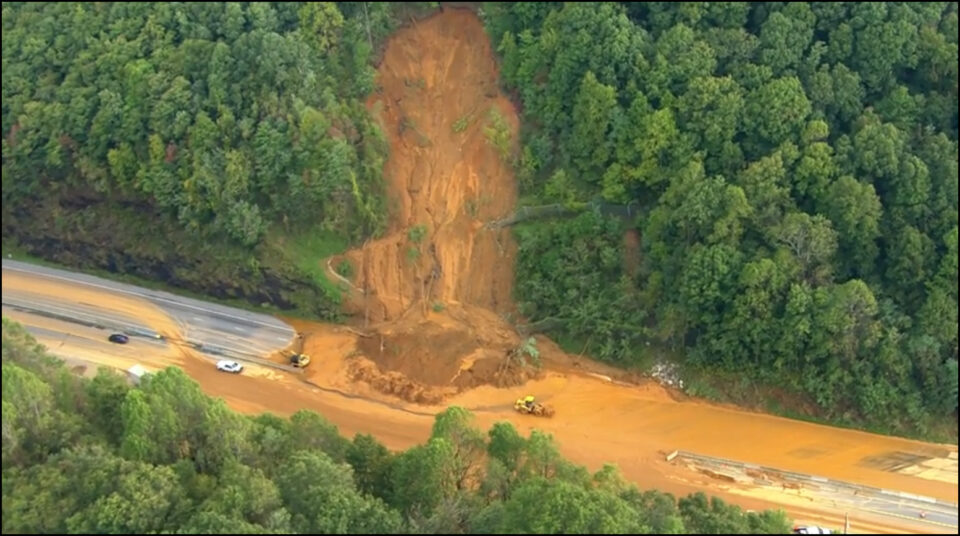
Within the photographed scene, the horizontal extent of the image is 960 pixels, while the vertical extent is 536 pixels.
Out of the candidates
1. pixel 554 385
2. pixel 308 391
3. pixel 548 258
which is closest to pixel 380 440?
pixel 308 391

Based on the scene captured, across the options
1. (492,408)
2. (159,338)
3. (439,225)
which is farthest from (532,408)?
(159,338)

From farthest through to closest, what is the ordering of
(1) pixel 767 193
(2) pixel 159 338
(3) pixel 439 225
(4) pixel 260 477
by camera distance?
(3) pixel 439 225, (2) pixel 159 338, (1) pixel 767 193, (4) pixel 260 477

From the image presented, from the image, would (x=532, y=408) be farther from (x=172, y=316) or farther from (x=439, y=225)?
(x=172, y=316)

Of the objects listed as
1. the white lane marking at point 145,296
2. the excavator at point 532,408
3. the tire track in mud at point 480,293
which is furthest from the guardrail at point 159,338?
the excavator at point 532,408

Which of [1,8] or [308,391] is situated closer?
[308,391]

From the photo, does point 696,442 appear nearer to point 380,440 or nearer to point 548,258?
point 548,258

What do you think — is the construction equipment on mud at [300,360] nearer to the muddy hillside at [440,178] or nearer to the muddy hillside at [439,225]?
the muddy hillside at [439,225]
